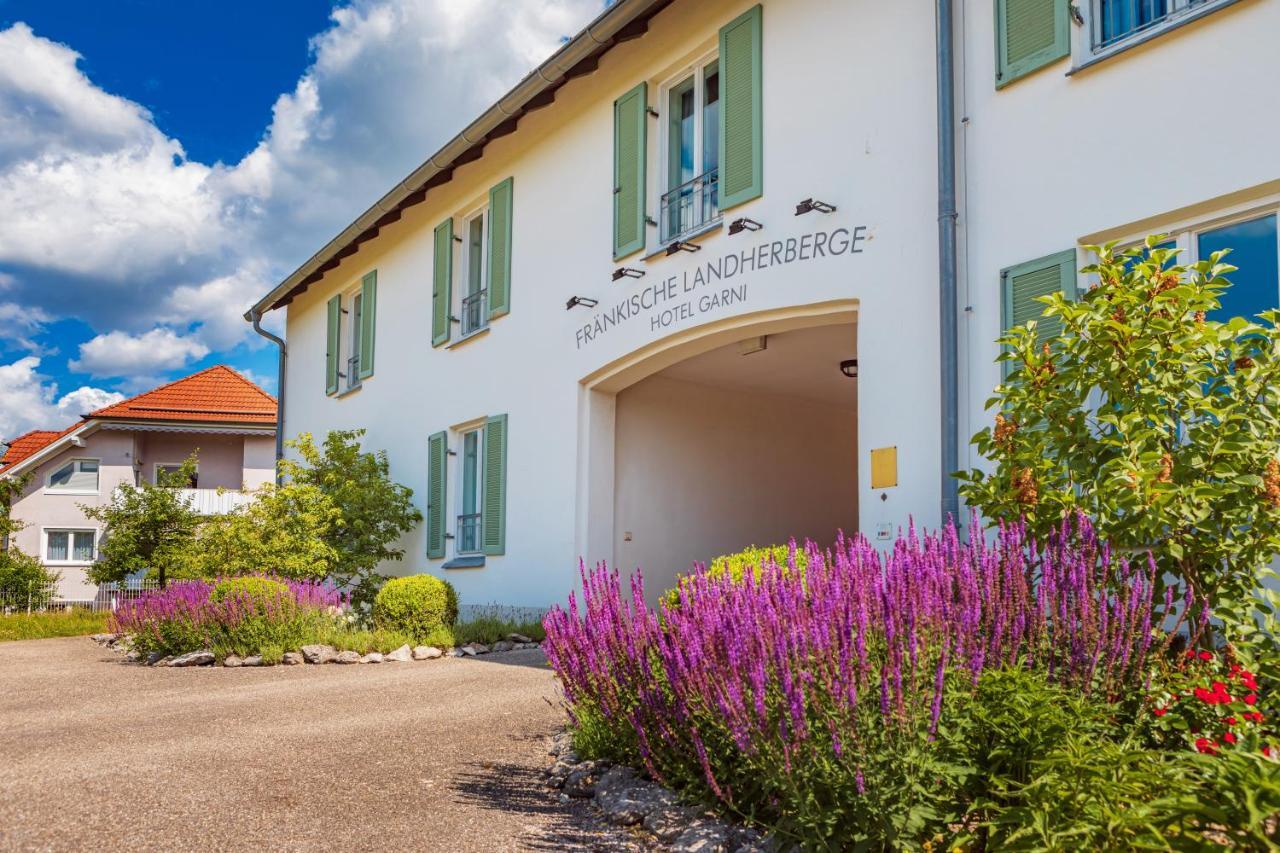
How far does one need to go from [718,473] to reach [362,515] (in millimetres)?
4359

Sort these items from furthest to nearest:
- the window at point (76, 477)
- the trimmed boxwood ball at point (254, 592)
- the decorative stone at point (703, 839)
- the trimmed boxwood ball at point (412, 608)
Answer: the window at point (76, 477) → the trimmed boxwood ball at point (412, 608) → the trimmed boxwood ball at point (254, 592) → the decorative stone at point (703, 839)

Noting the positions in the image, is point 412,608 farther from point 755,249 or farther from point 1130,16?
point 1130,16

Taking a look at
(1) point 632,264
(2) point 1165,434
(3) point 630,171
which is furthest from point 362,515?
(2) point 1165,434

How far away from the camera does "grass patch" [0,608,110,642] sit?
1583 centimetres

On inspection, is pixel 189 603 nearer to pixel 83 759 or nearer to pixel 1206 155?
pixel 83 759

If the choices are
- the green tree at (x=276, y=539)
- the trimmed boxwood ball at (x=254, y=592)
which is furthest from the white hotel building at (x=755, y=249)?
the trimmed boxwood ball at (x=254, y=592)

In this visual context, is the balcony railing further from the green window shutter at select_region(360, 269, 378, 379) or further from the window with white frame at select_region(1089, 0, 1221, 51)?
the green window shutter at select_region(360, 269, 378, 379)

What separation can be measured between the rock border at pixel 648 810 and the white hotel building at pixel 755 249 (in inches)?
118

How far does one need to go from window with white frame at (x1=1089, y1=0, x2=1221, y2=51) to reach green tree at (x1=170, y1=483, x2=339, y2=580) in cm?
989

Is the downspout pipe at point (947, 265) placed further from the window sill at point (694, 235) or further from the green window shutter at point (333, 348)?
A: the green window shutter at point (333, 348)

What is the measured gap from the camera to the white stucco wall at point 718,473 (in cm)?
1130

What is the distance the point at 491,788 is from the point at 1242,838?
281cm

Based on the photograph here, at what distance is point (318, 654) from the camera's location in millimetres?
9383

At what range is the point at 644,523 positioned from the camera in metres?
11.3
